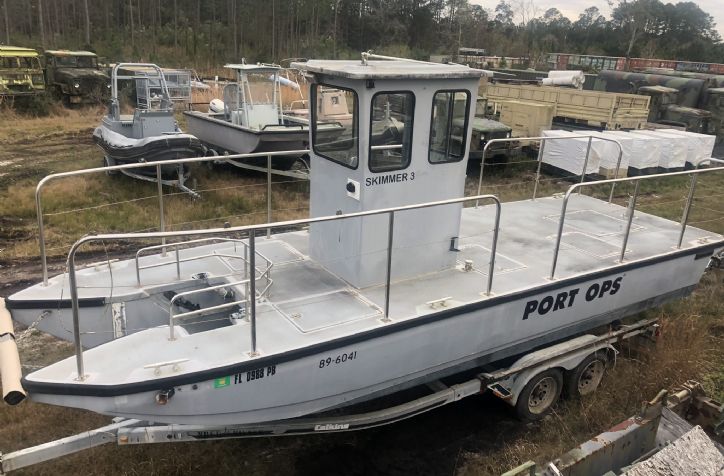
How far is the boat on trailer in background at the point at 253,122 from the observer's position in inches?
511

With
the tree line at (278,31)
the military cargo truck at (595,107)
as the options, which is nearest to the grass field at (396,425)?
the military cargo truck at (595,107)

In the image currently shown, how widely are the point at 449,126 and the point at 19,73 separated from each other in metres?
21.3

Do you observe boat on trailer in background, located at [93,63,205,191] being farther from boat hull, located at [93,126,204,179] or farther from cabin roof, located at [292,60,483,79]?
cabin roof, located at [292,60,483,79]

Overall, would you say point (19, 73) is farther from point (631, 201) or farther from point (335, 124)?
point (631, 201)

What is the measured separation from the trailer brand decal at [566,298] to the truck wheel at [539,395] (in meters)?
0.68

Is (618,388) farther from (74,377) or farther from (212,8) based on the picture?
(212,8)

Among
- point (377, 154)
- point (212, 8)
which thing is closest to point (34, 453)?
point (377, 154)

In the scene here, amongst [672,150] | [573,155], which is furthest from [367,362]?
[672,150]

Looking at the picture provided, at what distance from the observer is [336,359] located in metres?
4.61

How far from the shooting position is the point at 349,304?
521 cm

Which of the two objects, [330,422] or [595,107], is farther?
[595,107]

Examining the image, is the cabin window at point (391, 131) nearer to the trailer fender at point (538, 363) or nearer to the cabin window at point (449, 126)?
the cabin window at point (449, 126)

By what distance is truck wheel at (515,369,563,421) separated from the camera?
19.6 ft

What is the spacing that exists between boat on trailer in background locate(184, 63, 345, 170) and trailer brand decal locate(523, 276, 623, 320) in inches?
323
